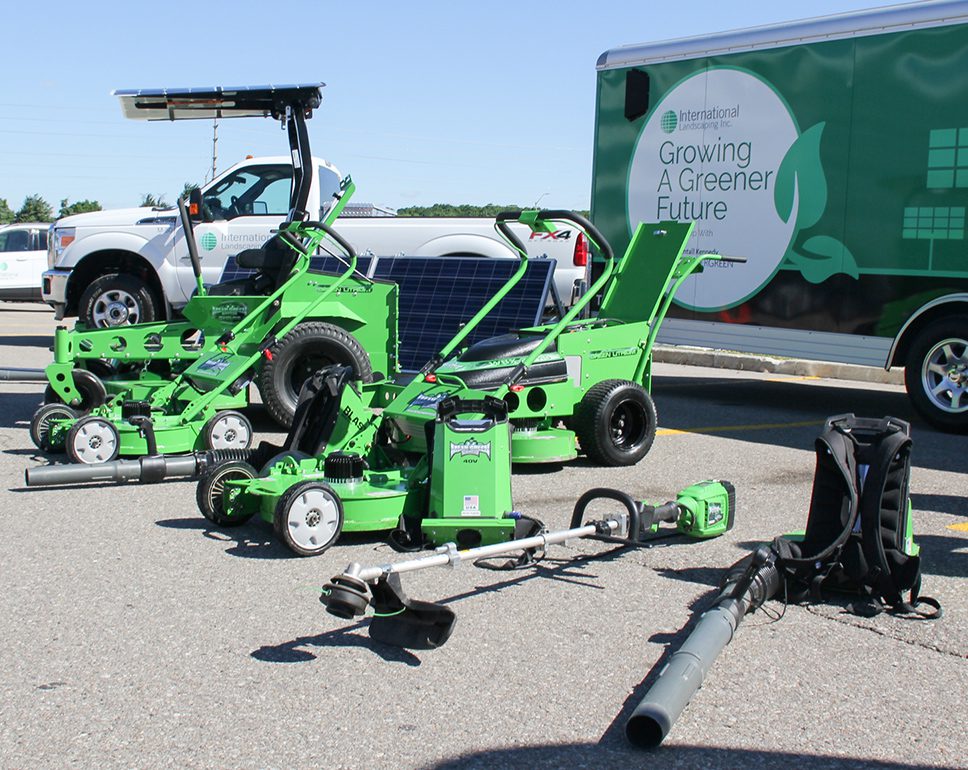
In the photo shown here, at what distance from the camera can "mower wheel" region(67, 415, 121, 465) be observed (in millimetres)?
7598

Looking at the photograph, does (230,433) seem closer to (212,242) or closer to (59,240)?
(212,242)

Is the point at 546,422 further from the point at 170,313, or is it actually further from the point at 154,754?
the point at 170,313

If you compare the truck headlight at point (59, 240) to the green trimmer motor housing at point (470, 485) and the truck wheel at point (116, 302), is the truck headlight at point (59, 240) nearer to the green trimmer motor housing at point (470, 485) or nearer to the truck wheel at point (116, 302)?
the truck wheel at point (116, 302)

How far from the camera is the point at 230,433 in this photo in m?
8.09

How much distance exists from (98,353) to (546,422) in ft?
13.1

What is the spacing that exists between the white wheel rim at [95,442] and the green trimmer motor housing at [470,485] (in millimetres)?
3027

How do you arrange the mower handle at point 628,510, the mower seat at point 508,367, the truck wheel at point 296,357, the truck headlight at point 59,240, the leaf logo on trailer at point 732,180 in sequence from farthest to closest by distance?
1. the truck headlight at point 59,240
2. the leaf logo on trailer at point 732,180
3. the truck wheel at point 296,357
4. the mower seat at point 508,367
5. the mower handle at point 628,510

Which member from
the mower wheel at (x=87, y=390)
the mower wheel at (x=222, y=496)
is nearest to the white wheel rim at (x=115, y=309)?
the mower wheel at (x=87, y=390)

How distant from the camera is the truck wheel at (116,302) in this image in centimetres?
1437

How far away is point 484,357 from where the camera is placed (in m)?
8.01

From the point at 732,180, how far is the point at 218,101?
511 cm

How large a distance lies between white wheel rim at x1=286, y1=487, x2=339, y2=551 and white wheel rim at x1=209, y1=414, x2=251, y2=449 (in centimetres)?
254

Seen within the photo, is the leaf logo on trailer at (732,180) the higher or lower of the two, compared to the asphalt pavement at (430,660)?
higher

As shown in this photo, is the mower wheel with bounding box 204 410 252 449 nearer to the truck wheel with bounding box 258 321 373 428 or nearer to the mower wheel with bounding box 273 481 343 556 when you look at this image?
the truck wheel with bounding box 258 321 373 428
